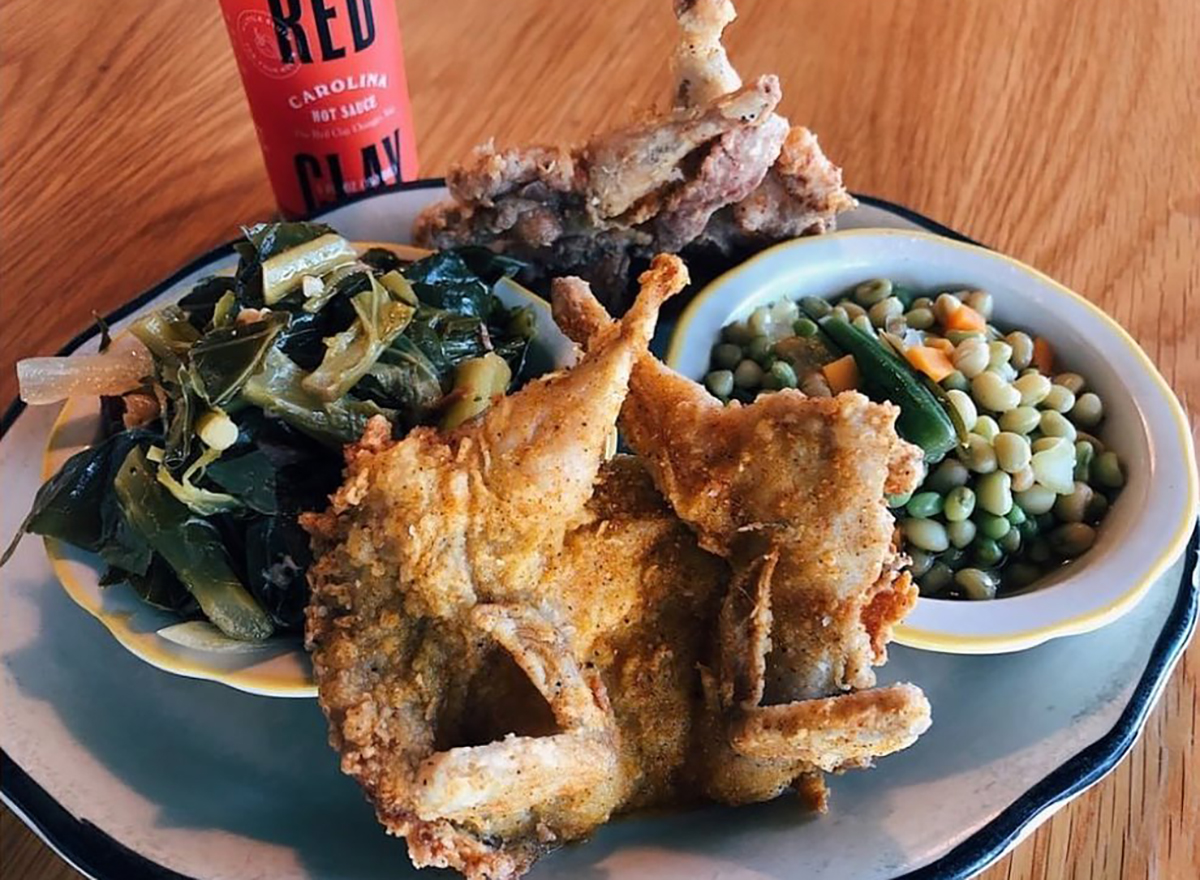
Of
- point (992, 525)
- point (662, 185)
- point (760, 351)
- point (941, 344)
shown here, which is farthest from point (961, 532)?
point (662, 185)

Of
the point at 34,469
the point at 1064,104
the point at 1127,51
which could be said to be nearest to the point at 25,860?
the point at 34,469

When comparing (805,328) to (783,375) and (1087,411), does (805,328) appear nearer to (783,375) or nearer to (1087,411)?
(783,375)

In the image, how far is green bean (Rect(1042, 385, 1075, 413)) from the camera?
77.4 inches

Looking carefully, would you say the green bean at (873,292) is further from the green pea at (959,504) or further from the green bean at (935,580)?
the green bean at (935,580)

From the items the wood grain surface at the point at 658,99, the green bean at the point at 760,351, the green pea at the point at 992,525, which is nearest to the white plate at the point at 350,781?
the green pea at the point at 992,525

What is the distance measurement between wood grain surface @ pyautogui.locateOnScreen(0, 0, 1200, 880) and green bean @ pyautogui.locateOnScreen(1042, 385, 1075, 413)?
1.19 ft

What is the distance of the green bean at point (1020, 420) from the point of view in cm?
192

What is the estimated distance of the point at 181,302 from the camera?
1.92m

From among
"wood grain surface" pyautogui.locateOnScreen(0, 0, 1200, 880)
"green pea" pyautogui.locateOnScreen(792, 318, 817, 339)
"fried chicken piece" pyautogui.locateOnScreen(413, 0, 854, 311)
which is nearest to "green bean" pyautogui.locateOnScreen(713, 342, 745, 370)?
"green pea" pyautogui.locateOnScreen(792, 318, 817, 339)

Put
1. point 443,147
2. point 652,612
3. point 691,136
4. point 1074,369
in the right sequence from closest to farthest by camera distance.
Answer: point 652,612, point 691,136, point 1074,369, point 443,147

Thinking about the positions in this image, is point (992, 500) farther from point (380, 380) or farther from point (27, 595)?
point (27, 595)

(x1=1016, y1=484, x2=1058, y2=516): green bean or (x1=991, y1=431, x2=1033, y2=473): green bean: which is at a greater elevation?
(x1=991, y1=431, x2=1033, y2=473): green bean

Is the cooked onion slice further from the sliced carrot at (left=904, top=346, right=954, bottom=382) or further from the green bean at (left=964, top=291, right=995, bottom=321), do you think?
the green bean at (left=964, top=291, right=995, bottom=321)

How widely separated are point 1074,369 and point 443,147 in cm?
155
